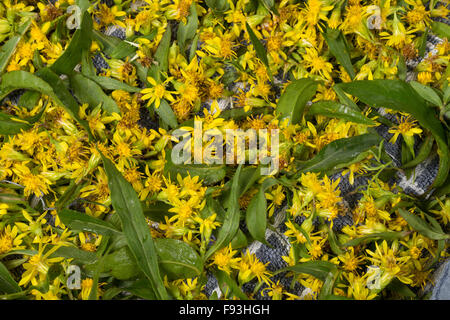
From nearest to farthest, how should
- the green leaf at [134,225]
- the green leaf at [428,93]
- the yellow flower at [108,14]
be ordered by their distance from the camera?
1. the green leaf at [134,225]
2. the green leaf at [428,93]
3. the yellow flower at [108,14]

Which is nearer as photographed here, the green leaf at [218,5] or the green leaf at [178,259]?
the green leaf at [178,259]

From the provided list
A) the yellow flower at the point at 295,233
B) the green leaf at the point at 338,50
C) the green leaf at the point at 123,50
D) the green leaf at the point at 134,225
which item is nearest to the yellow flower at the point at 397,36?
the green leaf at the point at 338,50

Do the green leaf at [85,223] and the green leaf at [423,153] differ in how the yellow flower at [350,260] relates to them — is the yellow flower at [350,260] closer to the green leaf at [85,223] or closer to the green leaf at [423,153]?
the green leaf at [423,153]

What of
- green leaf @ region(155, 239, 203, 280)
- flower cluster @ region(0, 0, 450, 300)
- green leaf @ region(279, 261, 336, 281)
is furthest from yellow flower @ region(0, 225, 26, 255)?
green leaf @ region(279, 261, 336, 281)

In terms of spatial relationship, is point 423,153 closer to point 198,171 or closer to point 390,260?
point 390,260

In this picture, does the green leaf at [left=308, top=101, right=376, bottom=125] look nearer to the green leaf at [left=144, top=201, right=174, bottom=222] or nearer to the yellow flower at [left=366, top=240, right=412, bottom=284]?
the yellow flower at [left=366, top=240, right=412, bottom=284]
